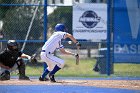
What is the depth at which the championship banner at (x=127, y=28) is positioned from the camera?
19.2 m

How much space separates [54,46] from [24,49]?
4876 mm

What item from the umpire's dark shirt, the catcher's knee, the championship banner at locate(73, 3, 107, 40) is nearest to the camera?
the catcher's knee

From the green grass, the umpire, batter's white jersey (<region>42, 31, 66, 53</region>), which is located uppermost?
batter's white jersey (<region>42, 31, 66, 53</region>)

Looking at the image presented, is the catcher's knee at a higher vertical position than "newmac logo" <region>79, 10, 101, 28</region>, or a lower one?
lower

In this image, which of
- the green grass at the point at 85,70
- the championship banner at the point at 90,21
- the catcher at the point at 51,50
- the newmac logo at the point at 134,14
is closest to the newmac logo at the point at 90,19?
the championship banner at the point at 90,21

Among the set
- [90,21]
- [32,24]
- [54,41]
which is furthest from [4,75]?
[90,21]

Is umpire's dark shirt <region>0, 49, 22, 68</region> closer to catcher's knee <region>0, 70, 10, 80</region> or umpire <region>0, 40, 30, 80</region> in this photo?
umpire <region>0, 40, 30, 80</region>

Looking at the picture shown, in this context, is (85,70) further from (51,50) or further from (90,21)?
(51,50)

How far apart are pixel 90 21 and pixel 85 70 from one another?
3.24 meters

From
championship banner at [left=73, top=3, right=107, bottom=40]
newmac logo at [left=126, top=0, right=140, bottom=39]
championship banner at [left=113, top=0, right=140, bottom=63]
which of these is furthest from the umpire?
newmac logo at [left=126, top=0, right=140, bottom=39]

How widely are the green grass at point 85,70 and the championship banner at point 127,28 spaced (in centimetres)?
68

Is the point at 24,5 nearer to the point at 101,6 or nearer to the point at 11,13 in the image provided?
the point at 11,13

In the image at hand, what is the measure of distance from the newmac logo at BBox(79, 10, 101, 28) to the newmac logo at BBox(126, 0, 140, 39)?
1.28 m

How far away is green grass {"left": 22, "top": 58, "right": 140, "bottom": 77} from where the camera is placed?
1920cm
